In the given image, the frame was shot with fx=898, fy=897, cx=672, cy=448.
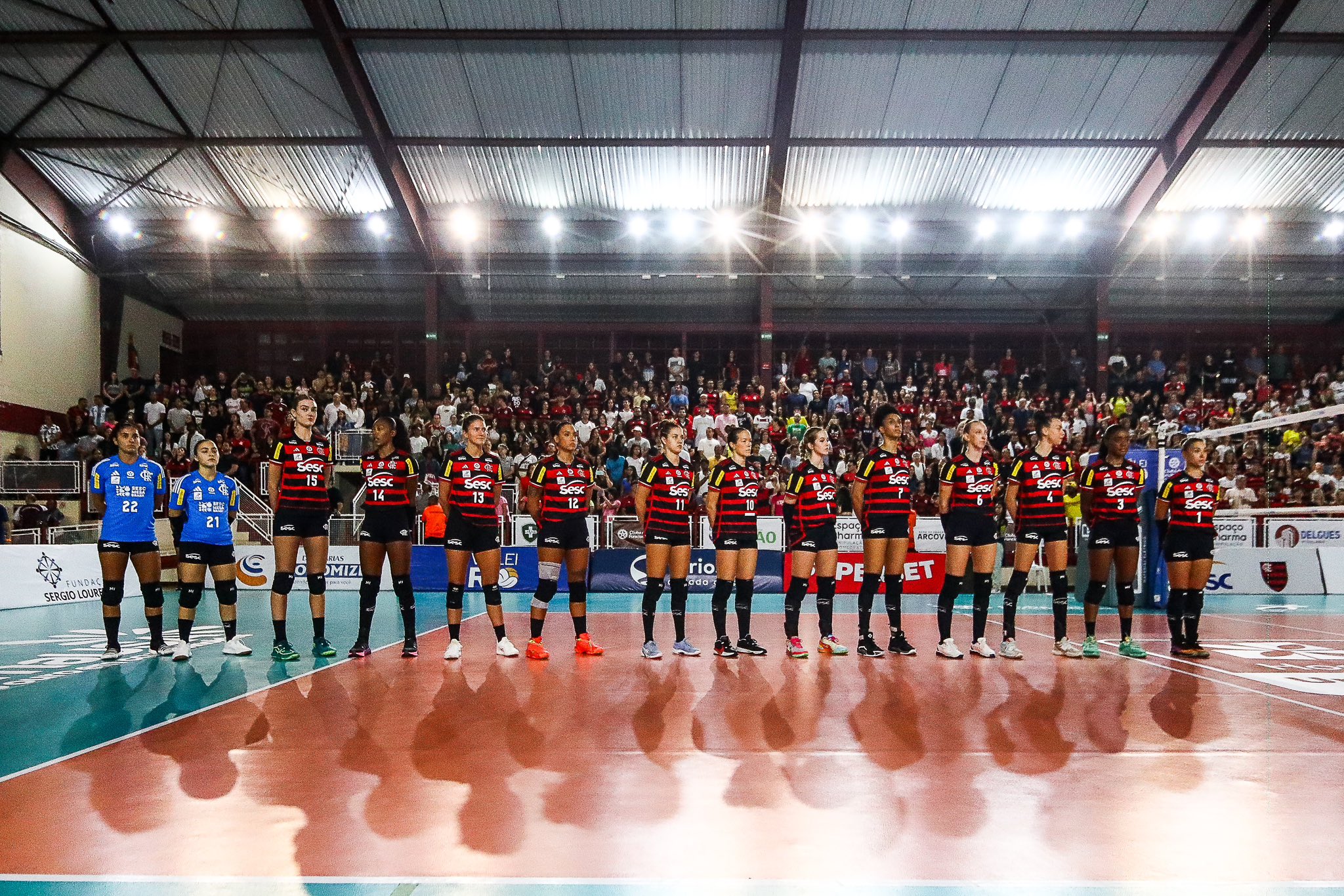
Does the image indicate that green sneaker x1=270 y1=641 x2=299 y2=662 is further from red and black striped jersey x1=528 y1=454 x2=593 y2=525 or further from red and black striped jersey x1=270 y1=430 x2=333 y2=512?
red and black striped jersey x1=528 y1=454 x2=593 y2=525

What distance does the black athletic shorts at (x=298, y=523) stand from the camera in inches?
349

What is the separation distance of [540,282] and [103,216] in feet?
41.9

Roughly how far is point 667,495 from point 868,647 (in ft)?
8.52

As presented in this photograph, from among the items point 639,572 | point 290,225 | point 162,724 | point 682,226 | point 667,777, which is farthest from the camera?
point 290,225

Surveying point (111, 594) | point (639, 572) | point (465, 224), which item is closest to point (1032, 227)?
point (639, 572)

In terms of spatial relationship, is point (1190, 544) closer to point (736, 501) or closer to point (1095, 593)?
point (1095, 593)

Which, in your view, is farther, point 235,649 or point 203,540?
point 235,649

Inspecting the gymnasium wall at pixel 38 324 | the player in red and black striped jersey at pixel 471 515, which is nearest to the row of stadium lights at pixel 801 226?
the gymnasium wall at pixel 38 324

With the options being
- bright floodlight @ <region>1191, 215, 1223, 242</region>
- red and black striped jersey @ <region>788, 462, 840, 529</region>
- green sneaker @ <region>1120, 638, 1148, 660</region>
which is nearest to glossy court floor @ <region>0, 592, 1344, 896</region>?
green sneaker @ <region>1120, 638, 1148, 660</region>

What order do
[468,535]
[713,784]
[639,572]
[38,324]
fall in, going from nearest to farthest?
[713,784] → [468,535] → [639,572] → [38,324]

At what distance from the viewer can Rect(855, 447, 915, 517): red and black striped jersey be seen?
30.1 feet

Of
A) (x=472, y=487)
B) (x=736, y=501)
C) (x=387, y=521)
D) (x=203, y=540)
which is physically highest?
(x=472, y=487)

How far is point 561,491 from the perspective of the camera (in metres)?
8.98

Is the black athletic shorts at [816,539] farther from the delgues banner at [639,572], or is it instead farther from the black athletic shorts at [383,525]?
the delgues banner at [639,572]
